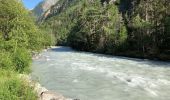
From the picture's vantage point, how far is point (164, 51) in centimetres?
8325

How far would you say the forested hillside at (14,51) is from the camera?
72.7 feet

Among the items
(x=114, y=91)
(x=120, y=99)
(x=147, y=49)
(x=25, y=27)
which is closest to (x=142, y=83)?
(x=114, y=91)

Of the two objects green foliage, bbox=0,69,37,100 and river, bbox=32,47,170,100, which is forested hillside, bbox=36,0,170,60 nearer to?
river, bbox=32,47,170,100

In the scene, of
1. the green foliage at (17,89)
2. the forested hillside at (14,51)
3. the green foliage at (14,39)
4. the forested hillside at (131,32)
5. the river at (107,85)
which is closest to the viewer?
the green foliage at (17,89)

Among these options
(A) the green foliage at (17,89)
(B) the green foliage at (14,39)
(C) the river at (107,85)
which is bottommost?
(C) the river at (107,85)

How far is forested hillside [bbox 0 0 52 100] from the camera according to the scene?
22.2 m

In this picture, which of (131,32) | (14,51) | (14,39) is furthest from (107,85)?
(131,32)

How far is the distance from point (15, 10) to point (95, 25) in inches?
3094

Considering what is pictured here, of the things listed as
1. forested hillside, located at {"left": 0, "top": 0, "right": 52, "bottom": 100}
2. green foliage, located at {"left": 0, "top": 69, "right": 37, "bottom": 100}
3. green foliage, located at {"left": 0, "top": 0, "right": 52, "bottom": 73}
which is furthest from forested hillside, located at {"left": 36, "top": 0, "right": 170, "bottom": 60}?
green foliage, located at {"left": 0, "top": 69, "right": 37, "bottom": 100}

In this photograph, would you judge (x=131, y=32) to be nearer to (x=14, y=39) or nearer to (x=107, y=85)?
(x=14, y=39)

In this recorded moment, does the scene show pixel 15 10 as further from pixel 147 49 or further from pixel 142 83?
pixel 147 49

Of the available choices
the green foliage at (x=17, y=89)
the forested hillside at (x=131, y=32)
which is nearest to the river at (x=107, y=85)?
the green foliage at (x=17, y=89)

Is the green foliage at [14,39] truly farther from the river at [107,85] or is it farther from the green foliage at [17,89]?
the green foliage at [17,89]

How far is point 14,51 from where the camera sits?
38.5 meters
